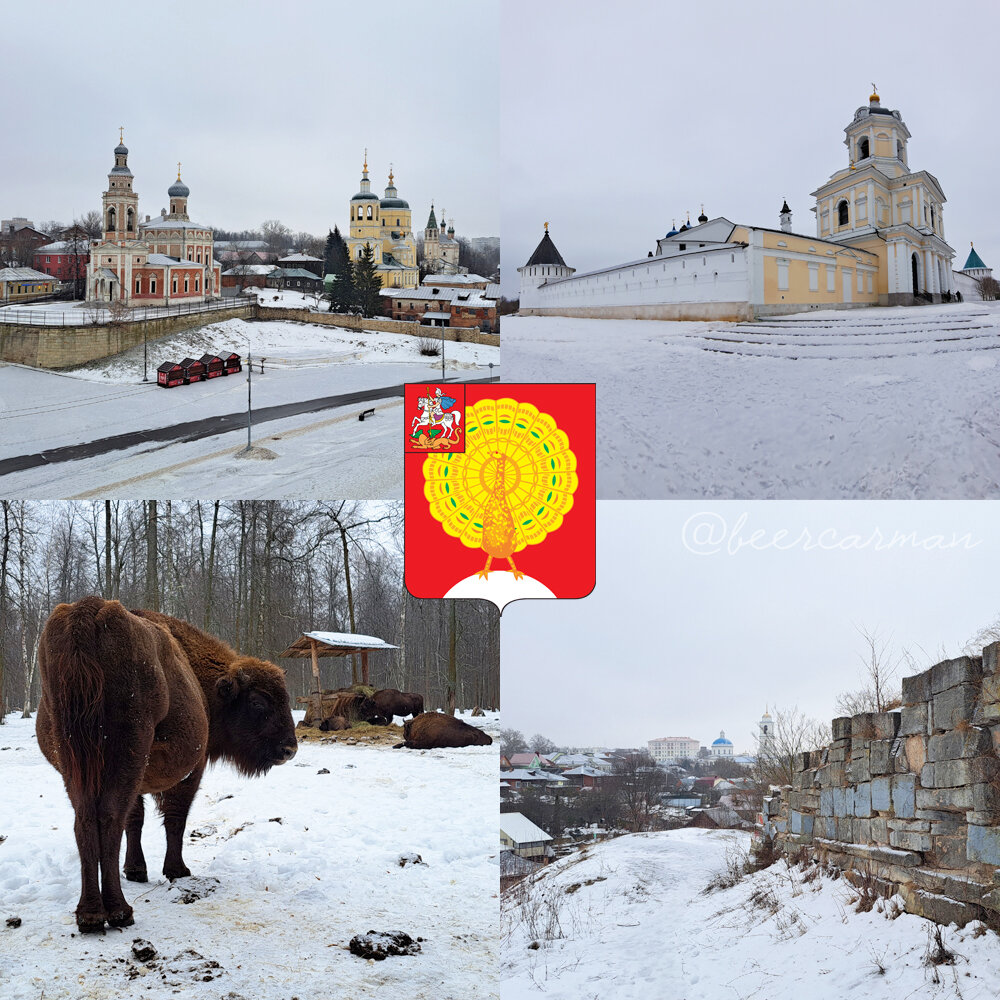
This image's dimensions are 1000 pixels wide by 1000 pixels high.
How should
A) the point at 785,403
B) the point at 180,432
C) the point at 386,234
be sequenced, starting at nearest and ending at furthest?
the point at 785,403
the point at 180,432
the point at 386,234

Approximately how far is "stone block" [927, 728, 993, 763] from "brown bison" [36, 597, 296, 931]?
4.26 metres

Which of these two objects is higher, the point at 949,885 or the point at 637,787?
the point at 949,885

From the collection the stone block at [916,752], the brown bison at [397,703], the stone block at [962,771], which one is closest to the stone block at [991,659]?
the stone block at [962,771]

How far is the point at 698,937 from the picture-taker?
253 inches

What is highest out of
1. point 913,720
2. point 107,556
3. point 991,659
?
point 107,556

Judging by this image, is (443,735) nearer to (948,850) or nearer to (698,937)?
(698,937)

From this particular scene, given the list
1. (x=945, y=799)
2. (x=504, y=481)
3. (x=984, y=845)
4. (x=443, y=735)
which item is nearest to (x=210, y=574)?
(x=504, y=481)

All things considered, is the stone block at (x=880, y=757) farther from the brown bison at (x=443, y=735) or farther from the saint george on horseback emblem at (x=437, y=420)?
the saint george on horseback emblem at (x=437, y=420)

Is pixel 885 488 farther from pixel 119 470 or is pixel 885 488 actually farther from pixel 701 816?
pixel 119 470

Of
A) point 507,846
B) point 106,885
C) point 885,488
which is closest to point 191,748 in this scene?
point 106,885

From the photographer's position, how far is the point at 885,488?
27.9 feet

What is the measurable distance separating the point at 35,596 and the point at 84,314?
8.08 meters

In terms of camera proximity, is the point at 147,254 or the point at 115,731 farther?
the point at 147,254

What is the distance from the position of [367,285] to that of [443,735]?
1025 centimetres
